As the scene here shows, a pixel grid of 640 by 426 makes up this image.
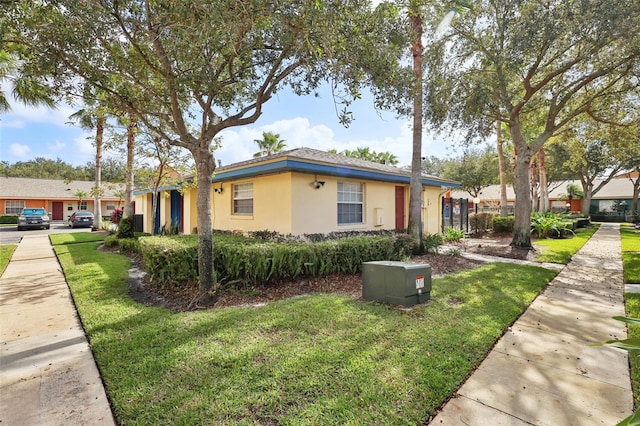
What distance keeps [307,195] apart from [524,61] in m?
7.89

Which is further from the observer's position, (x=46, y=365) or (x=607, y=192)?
(x=607, y=192)

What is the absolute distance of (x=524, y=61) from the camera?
9617 millimetres

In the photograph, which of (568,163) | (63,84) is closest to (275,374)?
(63,84)

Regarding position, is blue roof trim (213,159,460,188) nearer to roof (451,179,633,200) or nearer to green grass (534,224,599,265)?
green grass (534,224,599,265)

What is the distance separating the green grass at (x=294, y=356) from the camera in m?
2.61

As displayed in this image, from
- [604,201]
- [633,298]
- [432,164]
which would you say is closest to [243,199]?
[633,298]

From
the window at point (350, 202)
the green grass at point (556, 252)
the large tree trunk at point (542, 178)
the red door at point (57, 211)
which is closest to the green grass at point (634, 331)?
the green grass at point (556, 252)

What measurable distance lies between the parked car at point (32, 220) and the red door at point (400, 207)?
87.9 feet

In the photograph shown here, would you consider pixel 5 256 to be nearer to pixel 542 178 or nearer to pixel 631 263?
pixel 631 263

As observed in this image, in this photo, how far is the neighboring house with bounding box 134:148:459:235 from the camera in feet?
31.3

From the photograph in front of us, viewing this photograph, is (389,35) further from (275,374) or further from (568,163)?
(568,163)

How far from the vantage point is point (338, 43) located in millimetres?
5113

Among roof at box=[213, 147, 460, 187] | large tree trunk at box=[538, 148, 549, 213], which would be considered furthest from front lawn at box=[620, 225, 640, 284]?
large tree trunk at box=[538, 148, 549, 213]

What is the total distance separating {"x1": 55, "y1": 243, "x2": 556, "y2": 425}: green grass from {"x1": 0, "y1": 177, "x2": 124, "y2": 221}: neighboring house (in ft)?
103
